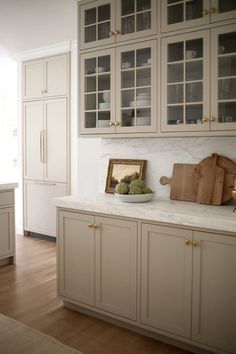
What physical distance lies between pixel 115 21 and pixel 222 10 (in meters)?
0.86

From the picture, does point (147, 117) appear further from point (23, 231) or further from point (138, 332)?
point (23, 231)

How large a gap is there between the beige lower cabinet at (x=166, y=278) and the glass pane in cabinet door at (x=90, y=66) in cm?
140

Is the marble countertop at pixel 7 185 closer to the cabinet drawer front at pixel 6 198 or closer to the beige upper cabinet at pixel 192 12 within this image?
the cabinet drawer front at pixel 6 198

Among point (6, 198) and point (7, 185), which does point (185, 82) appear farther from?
point (6, 198)

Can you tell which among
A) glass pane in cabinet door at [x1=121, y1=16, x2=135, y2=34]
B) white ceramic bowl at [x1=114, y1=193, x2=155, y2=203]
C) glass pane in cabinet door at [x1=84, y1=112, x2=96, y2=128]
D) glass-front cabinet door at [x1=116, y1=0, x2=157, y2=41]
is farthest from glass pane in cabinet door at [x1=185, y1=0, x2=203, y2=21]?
white ceramic bowl at [x1=114, y1=193, x2=155, y2=203]

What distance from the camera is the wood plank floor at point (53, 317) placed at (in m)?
2.37

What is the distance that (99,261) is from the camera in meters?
2.64

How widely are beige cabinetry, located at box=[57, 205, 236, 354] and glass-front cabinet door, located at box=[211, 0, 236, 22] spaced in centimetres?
138

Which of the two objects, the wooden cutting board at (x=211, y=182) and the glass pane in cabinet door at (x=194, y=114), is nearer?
the glass pane in cabinet door at (x=194, y=114)

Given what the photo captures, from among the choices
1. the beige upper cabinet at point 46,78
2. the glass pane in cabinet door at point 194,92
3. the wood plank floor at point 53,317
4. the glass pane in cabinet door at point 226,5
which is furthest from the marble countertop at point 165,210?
the beige upper cabinet at point 46,78

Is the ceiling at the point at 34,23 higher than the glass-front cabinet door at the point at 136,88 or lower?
higher

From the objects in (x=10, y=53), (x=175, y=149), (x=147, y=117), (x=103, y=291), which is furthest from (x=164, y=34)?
(x=10, y=53)

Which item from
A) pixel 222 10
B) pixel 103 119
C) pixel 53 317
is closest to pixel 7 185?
pixel 103 119

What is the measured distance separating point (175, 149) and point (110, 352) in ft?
5.08
